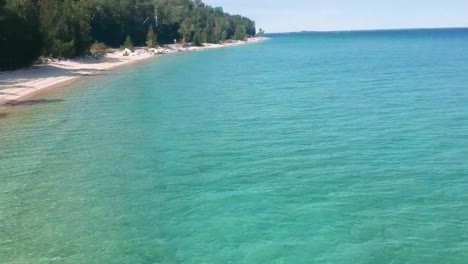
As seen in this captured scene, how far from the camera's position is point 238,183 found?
18.1 metres

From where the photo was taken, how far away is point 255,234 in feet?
44.8

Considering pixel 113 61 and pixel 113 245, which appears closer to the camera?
pixel 113 245

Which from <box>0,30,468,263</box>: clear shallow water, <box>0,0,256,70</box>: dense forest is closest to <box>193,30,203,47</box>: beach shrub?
<box>0,0,256,70</box>: dense forest

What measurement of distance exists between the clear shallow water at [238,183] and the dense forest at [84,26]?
2279 cm

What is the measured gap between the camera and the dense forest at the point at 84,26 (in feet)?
185

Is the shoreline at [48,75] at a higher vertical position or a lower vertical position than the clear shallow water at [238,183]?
higher

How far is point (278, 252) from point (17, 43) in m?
50.4

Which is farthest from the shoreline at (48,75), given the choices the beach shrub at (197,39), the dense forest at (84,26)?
the beach shrub at (197,39)

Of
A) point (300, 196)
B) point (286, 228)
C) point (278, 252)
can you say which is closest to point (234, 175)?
point (300, 196)

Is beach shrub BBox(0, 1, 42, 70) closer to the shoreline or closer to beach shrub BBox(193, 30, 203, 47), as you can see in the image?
the shoreline

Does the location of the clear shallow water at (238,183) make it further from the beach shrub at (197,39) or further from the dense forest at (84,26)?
the beach shrub at (197,39)

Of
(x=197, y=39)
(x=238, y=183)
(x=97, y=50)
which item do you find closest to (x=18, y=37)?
(x=97, y=50)

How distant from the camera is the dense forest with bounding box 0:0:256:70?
56.3 m

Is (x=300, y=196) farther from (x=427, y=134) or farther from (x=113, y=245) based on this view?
(x=427, y=134)
